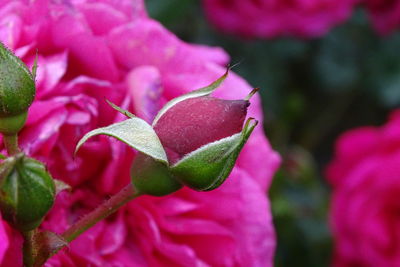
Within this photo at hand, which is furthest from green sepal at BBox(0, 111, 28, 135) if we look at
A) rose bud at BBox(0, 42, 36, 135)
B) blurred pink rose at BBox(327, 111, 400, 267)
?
blurred pink rose at BBox(327, 111, 400, 267)

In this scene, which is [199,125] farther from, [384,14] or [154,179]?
[384,14]

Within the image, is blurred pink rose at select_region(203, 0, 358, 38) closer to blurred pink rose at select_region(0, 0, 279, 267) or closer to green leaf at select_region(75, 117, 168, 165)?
blurred pink rose at select_region(0, 0, 279, 267)

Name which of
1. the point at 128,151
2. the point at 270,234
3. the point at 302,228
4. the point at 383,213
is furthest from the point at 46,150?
the point at 302,228

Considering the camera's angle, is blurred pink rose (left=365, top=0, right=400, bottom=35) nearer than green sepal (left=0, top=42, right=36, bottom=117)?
No

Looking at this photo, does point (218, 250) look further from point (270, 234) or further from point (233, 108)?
point (233, 108)

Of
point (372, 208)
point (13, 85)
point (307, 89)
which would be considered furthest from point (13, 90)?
point (307, 89)
